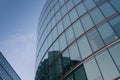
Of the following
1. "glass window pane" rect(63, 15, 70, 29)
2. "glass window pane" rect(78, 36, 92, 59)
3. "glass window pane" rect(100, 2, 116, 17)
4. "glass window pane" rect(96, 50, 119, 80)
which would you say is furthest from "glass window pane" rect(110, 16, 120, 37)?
"glass window pane" rect(63, 15, 70, 29)

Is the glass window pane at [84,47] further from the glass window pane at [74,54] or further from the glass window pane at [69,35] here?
the glass window pane at [69,35]

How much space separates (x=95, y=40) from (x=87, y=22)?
10.2ft

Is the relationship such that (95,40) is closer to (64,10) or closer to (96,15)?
(96,15)

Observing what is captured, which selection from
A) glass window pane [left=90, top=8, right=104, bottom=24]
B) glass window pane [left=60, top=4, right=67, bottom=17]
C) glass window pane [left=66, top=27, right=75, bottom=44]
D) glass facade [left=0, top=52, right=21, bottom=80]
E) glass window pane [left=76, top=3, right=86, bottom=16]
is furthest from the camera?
glass facade [left=0, top=52, right=21, bottom=80]

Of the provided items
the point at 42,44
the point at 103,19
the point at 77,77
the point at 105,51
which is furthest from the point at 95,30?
the point at 42,44

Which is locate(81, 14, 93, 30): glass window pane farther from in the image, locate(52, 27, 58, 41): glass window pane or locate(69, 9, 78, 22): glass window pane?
locate(52, 27, 58, 41): glass window pane

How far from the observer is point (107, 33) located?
16875 mm

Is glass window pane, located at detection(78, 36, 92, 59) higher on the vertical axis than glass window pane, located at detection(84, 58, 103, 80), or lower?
higher

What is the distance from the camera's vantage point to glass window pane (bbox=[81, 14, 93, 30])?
19.5 m

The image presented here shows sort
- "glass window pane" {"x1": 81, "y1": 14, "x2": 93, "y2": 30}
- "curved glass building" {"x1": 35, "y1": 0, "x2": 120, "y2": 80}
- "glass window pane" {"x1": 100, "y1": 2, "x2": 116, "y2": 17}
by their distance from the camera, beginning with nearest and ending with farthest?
"curved glass building" {"x1": 35, "y1": 0, "x2": 120, "y2": 80} → "glass window pane" {"x1": 100, "y1": 2, "x2": 116, "y2": 17} → "glass window pane" {"x1": 81, "y1": 14, "x2": 93, "y2": 30}

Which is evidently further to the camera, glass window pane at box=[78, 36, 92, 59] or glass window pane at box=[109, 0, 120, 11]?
glass window pane at box=[109, 0, 120, 11]

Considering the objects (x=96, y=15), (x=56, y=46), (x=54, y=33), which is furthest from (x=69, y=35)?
(x=54, y=33)

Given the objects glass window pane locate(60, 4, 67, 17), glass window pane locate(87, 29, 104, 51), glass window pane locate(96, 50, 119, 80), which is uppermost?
glass window pane locate(60, 4, 67, 17)

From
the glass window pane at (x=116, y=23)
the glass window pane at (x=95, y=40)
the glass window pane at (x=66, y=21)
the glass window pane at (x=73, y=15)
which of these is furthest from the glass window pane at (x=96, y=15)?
the glass window pane at (x=66, y=21)
